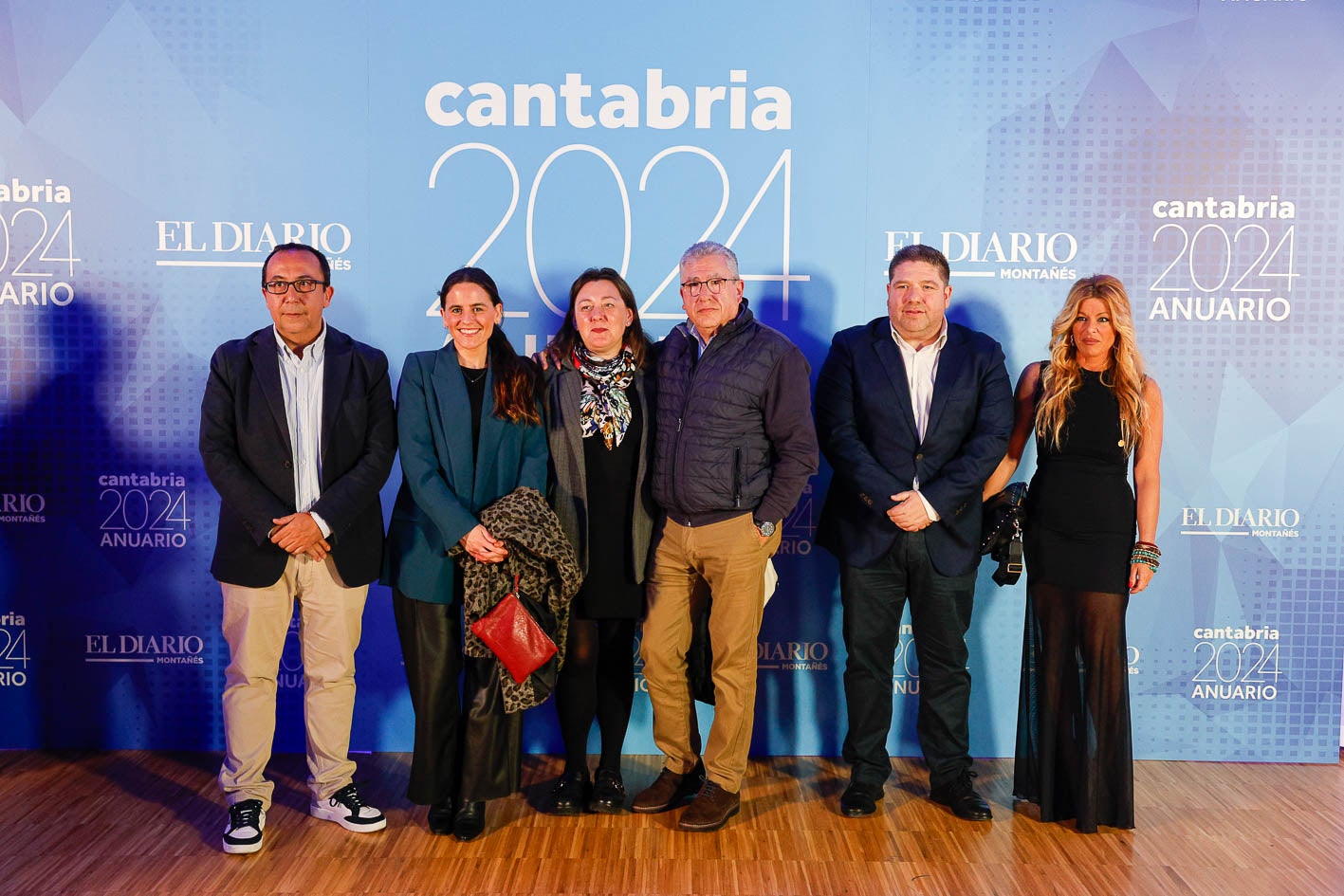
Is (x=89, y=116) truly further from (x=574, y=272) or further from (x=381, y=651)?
(x=381, y=651)

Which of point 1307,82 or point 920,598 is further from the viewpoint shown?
point 1307,82

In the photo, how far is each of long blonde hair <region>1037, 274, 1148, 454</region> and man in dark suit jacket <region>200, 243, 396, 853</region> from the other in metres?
2.30

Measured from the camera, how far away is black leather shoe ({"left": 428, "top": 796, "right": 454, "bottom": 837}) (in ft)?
10.7

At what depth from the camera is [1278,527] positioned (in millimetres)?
4059

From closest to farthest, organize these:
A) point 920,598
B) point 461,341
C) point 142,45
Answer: point 461,341 < point 920,598 < point 142,45

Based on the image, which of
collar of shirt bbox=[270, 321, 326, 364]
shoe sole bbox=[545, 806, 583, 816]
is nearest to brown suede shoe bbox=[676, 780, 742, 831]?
shoe sole bbox=[545, 806, 583, 816]

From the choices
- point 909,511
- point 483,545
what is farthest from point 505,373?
point 909,511

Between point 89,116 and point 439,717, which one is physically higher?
point 89,116

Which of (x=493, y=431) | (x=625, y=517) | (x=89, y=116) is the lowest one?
(x=625, y=517)

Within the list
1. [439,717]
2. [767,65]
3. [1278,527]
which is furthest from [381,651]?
[1278,527]

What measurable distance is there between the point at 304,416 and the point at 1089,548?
2704 millimetres

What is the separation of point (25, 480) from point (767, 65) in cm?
355

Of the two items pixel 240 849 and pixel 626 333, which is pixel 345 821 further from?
pixel 626 333

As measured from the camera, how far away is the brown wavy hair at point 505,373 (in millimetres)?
3141
